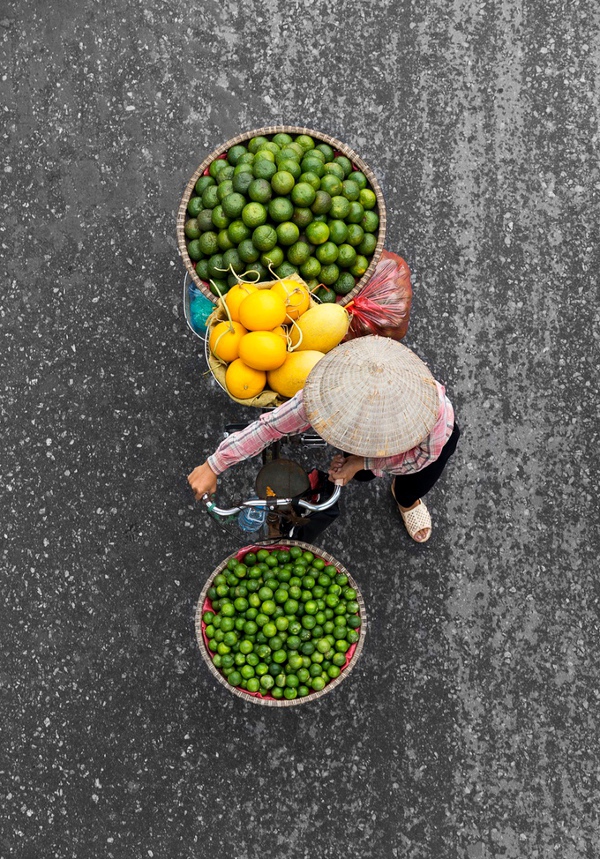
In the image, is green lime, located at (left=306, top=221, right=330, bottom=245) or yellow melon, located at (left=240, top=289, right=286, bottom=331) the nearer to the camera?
yellow melon, located at (left=240, top=289, right=286, bottom=331)

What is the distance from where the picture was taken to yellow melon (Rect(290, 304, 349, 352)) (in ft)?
7.88

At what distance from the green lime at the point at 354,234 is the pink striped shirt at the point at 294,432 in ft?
2.18

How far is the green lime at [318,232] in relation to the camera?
2455 mm

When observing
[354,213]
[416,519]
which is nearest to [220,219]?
[354,213]

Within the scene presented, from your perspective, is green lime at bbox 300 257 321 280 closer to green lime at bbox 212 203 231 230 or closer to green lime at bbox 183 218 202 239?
green lime at bbox 212 203 231 230

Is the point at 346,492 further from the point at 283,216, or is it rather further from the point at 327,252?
the point at 283,216

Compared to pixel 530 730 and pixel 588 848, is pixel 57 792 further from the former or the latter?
pixel 588 848

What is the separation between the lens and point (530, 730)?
3.20 meters

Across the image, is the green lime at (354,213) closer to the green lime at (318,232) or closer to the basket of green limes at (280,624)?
the green lime at (318,232)

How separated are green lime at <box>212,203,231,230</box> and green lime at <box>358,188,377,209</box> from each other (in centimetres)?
55

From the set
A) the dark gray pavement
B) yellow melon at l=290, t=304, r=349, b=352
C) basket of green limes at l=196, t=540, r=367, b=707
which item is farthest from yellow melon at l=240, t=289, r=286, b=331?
the dark gray pavement

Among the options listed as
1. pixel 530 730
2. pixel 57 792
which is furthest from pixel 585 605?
pixel 57 792

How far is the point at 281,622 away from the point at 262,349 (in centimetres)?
112

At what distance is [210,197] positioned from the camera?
2551 millimetres
